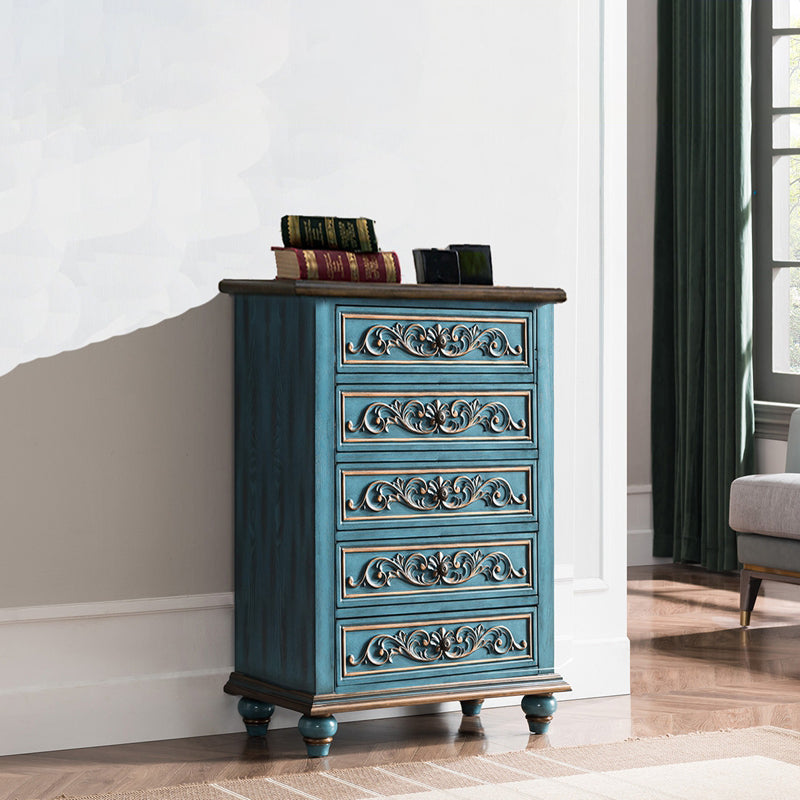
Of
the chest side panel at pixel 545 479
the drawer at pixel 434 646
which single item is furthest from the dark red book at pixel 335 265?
the drawer at pixel 434 646

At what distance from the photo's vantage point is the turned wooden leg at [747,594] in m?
5.51

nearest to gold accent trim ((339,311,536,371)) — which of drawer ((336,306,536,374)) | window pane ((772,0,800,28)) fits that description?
drawer ((336,306,536,374))

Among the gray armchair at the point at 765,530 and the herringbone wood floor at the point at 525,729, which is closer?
the herringbone wood floor at the point at 525,729

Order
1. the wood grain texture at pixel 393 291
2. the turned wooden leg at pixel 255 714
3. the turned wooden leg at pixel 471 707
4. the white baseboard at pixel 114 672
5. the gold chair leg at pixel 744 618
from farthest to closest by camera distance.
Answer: the gold chair leg at pixel 744 618, the turned wooden leg at pixel 471 707, the turned wooden leg at pixel 255 714, the white baseboard at pixel 114 672, the wood grain texture at pixel 393 291

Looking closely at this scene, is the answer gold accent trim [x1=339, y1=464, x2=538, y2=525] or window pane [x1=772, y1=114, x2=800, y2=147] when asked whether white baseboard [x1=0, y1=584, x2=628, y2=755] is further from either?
window pane [x1=772, y1=114, x2=800, y2=147]

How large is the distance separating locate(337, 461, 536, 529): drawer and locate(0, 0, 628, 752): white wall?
546mm

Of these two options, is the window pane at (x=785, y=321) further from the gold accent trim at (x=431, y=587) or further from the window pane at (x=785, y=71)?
A: the gold accent trim at (x=431, y=587)

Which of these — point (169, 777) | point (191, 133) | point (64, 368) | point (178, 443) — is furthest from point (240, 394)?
point (169, 777)

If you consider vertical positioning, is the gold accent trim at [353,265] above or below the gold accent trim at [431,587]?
above

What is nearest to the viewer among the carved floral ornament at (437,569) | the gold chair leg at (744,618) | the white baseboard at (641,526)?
the carved floral ornament at (437,569)

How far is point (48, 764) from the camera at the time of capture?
3572mm

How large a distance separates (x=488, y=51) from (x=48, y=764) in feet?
7.70

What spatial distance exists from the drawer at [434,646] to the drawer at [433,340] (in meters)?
0.65

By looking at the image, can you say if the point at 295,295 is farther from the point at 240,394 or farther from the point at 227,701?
the point at 227,701
